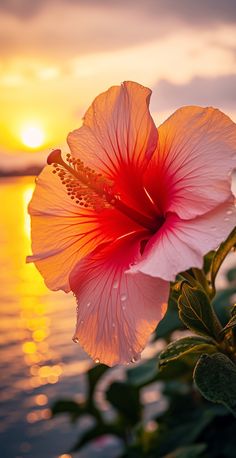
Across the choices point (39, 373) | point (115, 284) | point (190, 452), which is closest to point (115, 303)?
point (115, 284)

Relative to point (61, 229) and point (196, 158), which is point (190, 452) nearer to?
point (61, 229)

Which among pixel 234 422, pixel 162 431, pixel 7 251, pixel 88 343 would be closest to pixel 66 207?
pixel 88 343

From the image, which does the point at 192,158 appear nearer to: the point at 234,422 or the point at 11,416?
the point at 234,422

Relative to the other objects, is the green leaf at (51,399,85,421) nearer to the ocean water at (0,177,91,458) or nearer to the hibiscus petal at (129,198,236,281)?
the ocean water at (0,177,91,458)

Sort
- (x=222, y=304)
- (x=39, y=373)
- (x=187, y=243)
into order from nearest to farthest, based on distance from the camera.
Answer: (x=187, y=243) < (x=222, y=304) < (x=39, y=373)

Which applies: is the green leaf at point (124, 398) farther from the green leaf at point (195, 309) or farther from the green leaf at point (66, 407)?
the green leaf at point (195, 309)

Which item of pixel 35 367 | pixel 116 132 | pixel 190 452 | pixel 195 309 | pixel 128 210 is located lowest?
pixel 190 452
